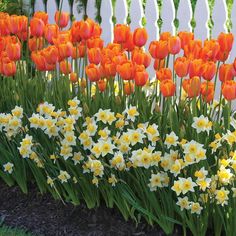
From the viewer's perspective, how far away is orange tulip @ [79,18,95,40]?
314cm

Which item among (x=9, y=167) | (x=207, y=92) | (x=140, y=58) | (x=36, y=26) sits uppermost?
(x=36, y=26)

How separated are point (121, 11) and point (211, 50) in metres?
2.86

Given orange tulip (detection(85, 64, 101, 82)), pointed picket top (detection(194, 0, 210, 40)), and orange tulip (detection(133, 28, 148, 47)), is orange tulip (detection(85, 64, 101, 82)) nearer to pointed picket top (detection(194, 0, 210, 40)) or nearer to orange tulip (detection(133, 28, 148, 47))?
orange tulip (detection(133, 28, 148, 47))

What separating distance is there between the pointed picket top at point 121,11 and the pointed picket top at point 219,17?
0.83m

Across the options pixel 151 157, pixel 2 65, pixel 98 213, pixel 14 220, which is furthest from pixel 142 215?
pixel 2 65

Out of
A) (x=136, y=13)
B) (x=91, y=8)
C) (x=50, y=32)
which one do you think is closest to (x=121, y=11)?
(x=136, y=13)

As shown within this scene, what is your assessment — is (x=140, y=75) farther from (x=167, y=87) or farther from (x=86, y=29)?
(x=86, y=29)

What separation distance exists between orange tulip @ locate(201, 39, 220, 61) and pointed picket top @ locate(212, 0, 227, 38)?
7.37ft

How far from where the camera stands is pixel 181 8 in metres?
5.46

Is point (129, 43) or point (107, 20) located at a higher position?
point (129, 43)

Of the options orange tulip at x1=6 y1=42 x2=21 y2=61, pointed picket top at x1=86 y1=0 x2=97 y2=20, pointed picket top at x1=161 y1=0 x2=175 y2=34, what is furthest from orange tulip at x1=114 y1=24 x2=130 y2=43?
pointed picket top at x1=86 y1=0 x2=97 y2=20

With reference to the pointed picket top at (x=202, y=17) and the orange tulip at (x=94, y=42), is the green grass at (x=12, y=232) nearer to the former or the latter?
the orange tulip at (x=94, y=42)

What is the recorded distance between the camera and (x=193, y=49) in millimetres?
3051

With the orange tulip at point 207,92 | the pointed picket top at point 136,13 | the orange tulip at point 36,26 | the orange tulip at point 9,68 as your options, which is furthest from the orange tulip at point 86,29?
the pointed picket top at point 136,13
